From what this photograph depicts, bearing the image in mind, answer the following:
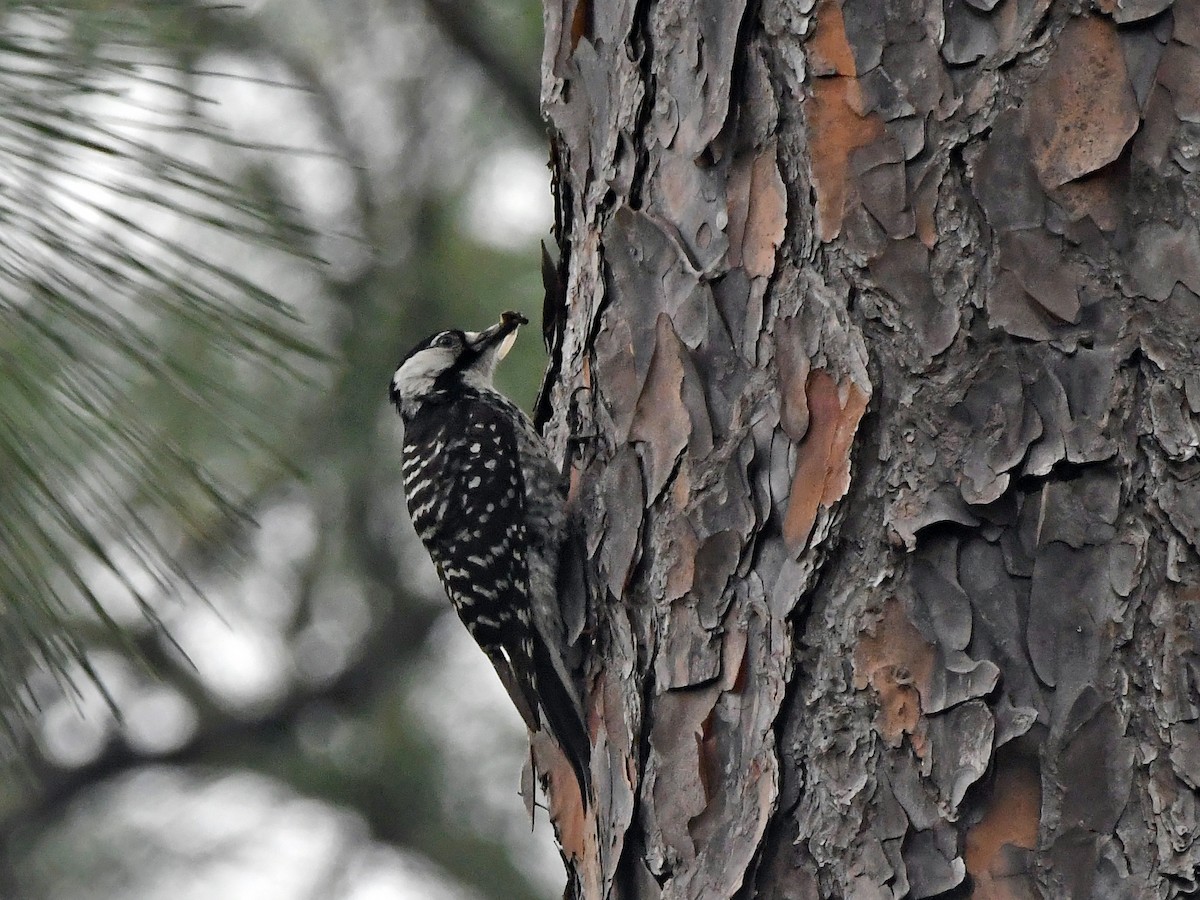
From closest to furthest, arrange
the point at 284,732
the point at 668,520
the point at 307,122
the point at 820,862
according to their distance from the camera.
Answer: the point at 820,862
the point at 668,520
the point at 307,122
the point at 284,732

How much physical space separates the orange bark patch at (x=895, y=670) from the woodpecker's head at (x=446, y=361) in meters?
1.74

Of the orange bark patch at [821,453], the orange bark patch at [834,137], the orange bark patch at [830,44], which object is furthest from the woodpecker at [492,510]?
→ the orange bark patch at [830,44]

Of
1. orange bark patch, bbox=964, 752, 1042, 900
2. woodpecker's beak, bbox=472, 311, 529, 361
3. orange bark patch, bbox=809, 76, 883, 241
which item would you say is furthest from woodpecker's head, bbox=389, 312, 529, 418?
orange bark patch, bbox=964, 752, 1042, 900

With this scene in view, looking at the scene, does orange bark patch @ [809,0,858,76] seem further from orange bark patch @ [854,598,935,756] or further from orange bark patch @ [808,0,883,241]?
orange bark patch @ [854,598,935,756]

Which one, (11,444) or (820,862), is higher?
(11,444)

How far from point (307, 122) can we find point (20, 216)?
256 cm

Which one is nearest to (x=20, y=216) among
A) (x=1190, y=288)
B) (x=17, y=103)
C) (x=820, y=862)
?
(x=17, y=103)

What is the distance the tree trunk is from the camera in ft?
4.68

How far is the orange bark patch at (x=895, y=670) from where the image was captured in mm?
1508

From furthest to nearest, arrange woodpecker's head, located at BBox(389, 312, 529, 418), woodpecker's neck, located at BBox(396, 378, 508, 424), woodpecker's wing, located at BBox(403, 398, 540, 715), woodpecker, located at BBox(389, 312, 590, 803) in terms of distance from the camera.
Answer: woodpecker's head, located at BBox(389, 312, 529, 418) < woodpecker's neck, located at BBox(396, 378, 508, 424) < woodpecker's wing, located at BBox(403, 398, 540, 715) < woodpecker, located at BBox(389, 312, 590, 803)

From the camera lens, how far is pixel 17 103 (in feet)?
4.97

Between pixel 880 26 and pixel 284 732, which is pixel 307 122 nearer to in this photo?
pixel 284 732

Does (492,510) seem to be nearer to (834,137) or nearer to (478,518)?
(478,518)

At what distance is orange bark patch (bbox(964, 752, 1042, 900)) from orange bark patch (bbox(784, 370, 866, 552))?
1.14 feet
